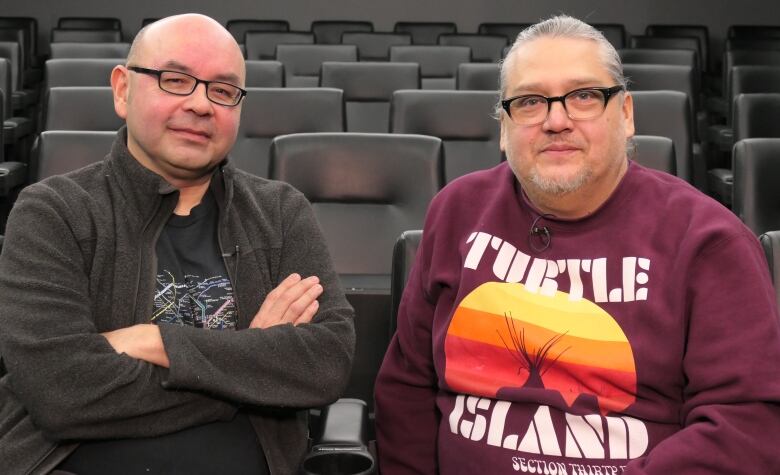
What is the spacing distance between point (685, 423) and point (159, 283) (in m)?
0.77

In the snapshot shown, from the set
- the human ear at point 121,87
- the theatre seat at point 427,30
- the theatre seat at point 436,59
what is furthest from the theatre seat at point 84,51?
the human ear at point 121,87

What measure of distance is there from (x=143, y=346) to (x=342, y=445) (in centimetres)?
31

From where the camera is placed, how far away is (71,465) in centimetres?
131

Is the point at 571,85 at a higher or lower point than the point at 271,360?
higher

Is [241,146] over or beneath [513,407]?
over

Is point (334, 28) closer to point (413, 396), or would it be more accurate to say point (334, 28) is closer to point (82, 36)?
point (82, 36)

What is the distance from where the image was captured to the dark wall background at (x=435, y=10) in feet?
27.0

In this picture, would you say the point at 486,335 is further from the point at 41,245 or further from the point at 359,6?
the point at 359,6

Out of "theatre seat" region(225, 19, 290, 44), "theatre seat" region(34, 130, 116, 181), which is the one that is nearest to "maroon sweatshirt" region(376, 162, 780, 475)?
"theatre seat" region(34, 130, 116, 181)

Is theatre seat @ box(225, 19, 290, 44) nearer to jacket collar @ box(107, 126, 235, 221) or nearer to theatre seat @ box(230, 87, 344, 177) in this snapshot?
theatre seat @ box(230, 87, 344, 177)

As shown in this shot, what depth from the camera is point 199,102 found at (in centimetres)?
144

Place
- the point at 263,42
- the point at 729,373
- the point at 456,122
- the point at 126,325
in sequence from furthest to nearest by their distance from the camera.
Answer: the point at 263,42 < the point at 456,122 < the point at 126,325 < the point at 729,373

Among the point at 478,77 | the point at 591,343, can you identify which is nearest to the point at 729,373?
the point at 591,343

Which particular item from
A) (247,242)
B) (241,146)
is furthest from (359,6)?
(247,242)
